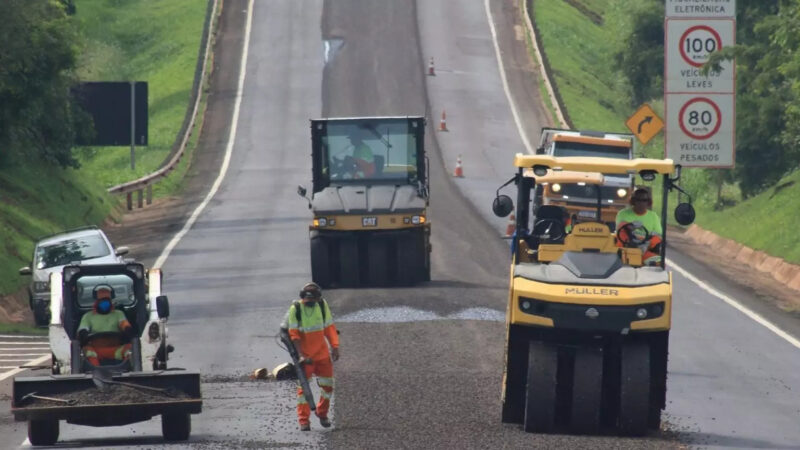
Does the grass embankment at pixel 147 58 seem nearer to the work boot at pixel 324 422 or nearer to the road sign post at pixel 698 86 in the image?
the road sign post at pixel 698 86

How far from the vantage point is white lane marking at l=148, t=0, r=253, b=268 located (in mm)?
32812

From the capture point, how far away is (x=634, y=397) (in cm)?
1508

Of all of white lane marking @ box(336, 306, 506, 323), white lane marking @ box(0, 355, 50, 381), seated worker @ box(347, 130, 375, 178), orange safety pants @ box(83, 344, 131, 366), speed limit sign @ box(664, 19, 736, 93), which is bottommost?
white lane marking @ box(0, 355, 50, 381)

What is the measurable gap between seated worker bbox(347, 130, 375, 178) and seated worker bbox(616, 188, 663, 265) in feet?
36.4

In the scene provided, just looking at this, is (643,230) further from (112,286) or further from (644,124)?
(644,124)

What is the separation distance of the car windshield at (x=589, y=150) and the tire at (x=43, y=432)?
734 inches

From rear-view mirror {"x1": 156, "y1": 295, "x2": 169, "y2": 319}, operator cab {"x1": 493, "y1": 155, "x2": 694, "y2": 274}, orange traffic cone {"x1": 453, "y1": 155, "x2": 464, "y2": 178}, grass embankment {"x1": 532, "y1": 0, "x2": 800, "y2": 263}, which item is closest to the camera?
operator cab {"x1": 493, "y1": 155, "x2": 694, "y2": 274}

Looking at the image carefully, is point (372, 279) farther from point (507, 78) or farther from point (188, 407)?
point (507, 78)

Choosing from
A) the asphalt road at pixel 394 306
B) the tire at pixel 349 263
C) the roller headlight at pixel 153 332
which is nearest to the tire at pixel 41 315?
the asphalt road at pixel 394 306

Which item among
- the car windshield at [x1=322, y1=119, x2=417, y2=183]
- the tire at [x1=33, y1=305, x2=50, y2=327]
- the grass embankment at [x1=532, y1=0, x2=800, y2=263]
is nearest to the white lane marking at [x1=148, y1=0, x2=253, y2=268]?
the tire at [x1=33, y1=305, x2=50, y2=327]

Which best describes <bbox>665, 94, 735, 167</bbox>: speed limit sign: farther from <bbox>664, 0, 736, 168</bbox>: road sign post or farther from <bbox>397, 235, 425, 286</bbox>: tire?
<bbox>397, 235, 425, 286</bbox>: tire

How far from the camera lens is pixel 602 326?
1498 centimetres

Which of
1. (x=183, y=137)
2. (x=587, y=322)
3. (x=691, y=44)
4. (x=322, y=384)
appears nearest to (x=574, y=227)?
(x=587, y=322)

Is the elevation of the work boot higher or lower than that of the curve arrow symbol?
lower
